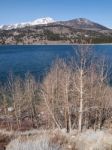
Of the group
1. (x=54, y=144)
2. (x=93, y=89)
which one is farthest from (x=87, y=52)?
(x=54, y=144)

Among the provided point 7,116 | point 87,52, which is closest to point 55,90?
point 7,116

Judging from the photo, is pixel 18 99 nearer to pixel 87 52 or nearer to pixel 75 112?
pixel 75 112

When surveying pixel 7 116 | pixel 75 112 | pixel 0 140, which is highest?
pixel 0 140

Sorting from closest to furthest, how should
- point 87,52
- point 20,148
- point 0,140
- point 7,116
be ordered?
point 20,148 → point 0,140 → point 87,52 → point 7,116

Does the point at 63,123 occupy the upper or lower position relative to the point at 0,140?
lower

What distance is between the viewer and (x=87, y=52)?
2908cm

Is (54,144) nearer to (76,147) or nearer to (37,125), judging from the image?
(76,147)

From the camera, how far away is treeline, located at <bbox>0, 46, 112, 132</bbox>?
31.8 m

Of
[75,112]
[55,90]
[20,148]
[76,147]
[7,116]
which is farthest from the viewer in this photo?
[7,116]

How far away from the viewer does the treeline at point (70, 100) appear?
31.8 meters

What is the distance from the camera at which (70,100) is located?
36125 mm

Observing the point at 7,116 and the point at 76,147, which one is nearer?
the point at 76,147

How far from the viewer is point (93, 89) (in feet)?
119

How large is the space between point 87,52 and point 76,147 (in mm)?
14813
